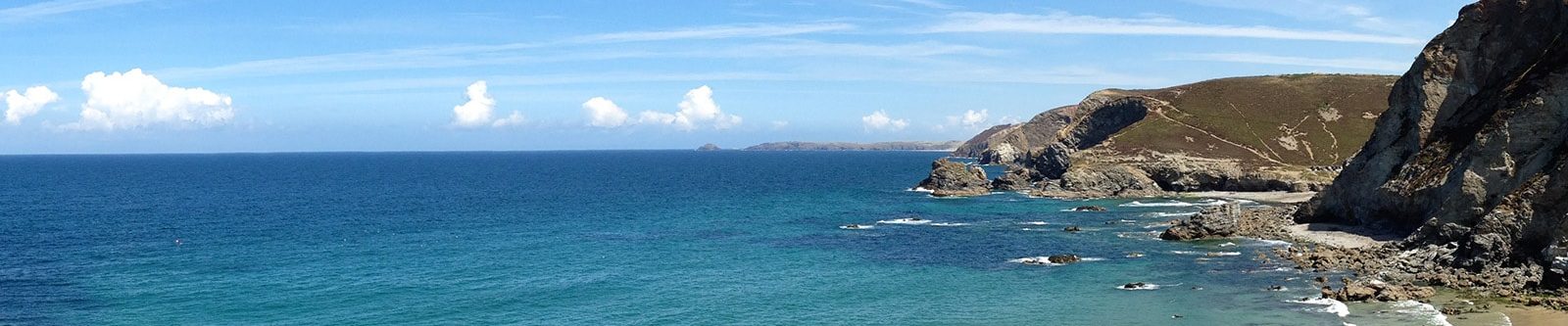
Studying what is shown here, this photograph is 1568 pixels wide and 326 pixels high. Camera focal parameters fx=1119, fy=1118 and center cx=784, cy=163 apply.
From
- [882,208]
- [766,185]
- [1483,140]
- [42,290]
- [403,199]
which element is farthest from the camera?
[766,185]

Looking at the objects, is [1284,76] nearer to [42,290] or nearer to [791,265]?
[791,265]

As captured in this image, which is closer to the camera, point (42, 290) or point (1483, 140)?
point (42, 290)

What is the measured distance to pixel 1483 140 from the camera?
65375 mm

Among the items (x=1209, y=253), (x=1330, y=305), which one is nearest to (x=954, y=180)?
(x=1209, y=253)

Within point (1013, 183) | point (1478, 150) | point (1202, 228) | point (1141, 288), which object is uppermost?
point (1478, 150)

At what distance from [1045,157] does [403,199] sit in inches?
3600

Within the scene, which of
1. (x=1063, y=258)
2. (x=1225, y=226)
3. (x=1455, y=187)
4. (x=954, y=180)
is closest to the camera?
(x=1455, y=187)

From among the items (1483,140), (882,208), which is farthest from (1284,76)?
(1483,140)

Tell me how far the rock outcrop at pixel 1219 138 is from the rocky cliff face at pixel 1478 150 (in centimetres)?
4686

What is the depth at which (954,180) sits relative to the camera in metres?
152

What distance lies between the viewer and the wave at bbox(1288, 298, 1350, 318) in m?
49.0

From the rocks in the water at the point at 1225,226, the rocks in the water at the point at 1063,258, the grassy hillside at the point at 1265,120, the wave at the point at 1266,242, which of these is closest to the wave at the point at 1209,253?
the wave at the point at 1266,242

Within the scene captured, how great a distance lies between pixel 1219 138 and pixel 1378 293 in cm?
10937

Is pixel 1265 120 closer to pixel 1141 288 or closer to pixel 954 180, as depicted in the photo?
pixel 954 180
